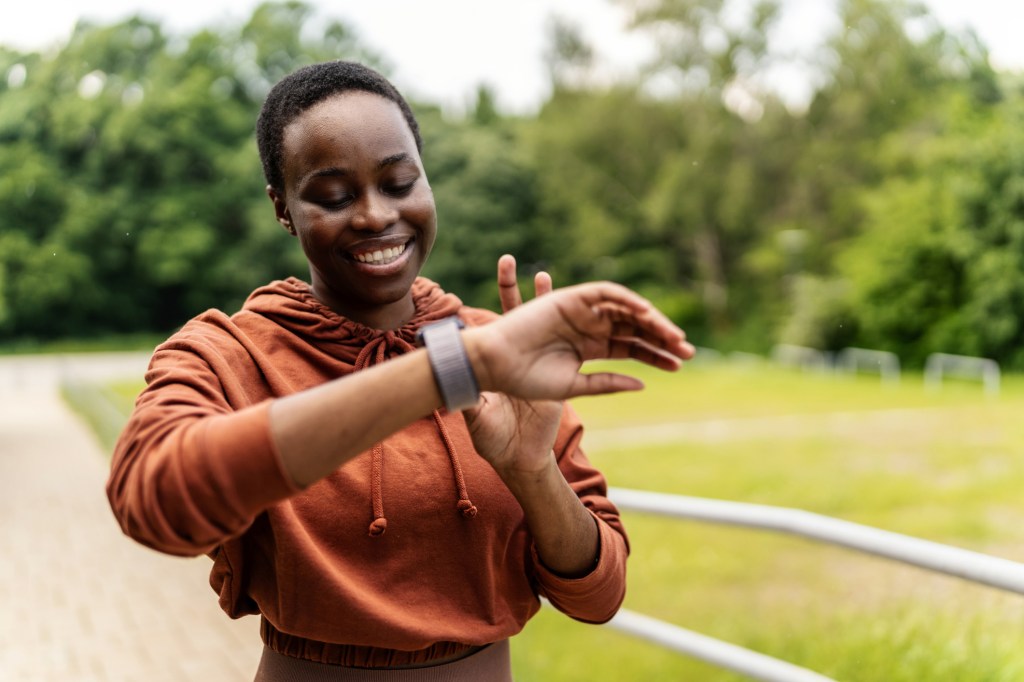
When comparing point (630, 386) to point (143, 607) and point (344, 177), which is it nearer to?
point (344, 177)

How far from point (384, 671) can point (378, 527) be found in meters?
0.19

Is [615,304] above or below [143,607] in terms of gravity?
above

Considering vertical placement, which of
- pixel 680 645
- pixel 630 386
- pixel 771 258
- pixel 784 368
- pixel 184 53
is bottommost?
pixel 784 368

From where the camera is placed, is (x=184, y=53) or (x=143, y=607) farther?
(x=184, y=53)

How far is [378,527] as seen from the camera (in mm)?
1195

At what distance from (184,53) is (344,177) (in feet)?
111

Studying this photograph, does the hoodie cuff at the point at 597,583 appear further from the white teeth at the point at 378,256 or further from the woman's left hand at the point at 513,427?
the white teeth at the point at 378,256

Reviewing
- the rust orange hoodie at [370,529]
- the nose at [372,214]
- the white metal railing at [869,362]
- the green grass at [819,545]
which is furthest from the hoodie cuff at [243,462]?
the white metal railing at [869,362]

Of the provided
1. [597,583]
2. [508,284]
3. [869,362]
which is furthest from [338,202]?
[869,362]

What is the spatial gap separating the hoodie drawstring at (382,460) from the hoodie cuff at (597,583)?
0.13 m

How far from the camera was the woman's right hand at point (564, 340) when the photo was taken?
0.91 m

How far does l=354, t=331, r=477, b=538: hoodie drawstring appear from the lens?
120 centimetres

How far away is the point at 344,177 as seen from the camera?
1201 millimetres

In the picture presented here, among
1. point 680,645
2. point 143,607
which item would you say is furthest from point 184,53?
point 680,645
